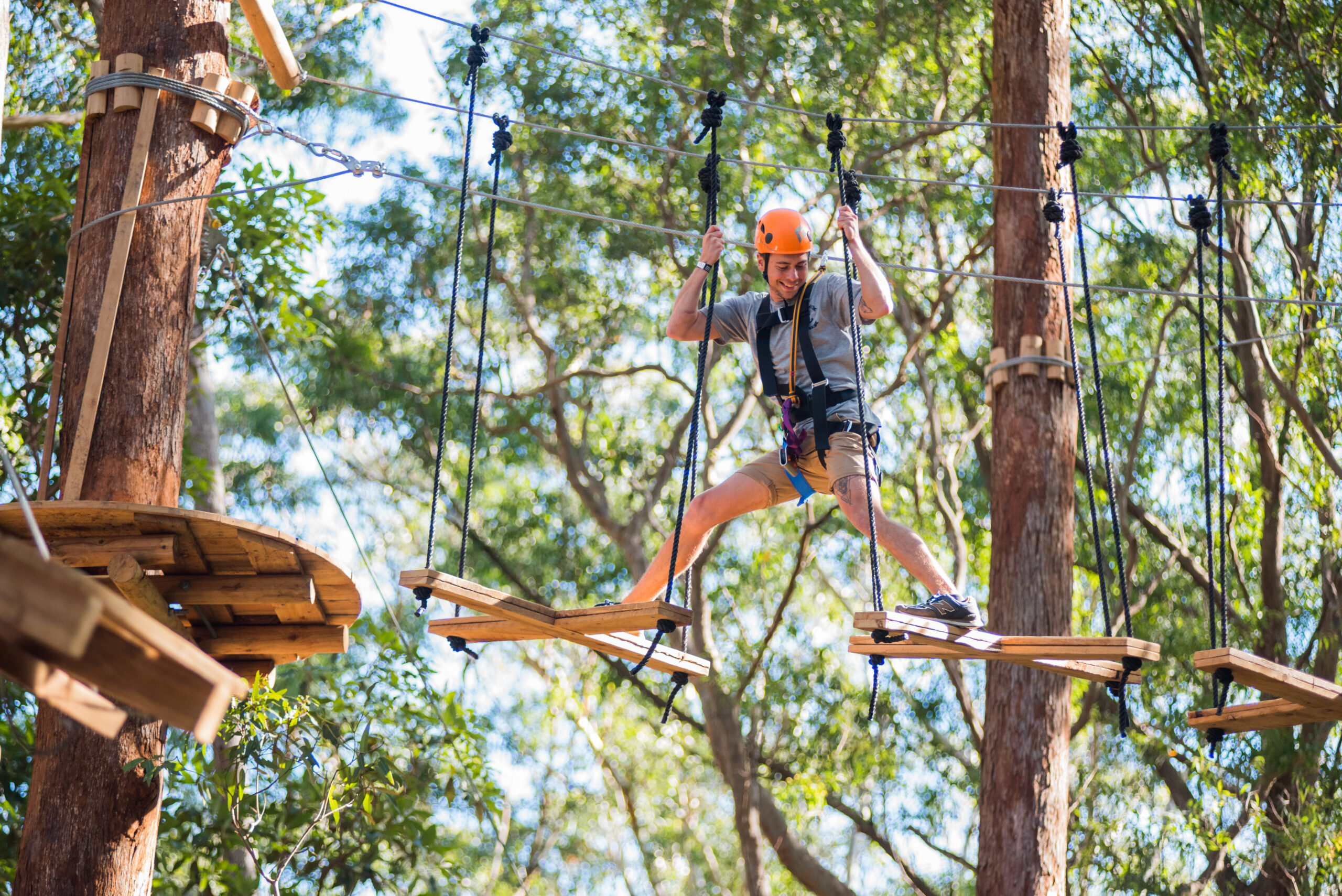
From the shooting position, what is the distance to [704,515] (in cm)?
433

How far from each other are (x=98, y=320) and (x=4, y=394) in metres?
2.71

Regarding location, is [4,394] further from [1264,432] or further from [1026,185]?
[1264,432]

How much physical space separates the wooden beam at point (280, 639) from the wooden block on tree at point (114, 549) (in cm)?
77

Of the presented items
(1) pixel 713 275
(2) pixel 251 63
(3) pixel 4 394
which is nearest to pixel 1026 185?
(1) pixel 713 275

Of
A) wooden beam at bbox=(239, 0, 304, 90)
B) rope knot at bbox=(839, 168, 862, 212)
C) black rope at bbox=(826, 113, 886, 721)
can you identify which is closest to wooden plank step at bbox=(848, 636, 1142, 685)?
black rope at bbox=(826, 113, 886, 721)

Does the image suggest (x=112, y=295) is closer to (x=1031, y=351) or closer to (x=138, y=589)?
(x=138, y=589)

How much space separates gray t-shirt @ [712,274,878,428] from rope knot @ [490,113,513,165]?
106 centimetres

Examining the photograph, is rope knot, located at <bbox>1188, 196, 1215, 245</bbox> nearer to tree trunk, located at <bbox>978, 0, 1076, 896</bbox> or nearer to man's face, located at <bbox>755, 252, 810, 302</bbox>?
tree trunk, located at <bbox>978, 0, 1076, 896</bbox>

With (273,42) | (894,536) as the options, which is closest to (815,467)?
(894,536)

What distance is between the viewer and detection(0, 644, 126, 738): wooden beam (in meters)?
2.15

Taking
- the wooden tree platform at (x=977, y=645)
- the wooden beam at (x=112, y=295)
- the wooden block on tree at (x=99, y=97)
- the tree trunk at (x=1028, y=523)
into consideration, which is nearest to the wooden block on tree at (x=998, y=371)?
the tree trunk at (x=1028, y=523)

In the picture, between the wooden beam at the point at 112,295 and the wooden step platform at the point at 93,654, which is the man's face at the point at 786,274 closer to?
the wooden beam at the point at 112,295

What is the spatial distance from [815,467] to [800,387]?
26 centimetres

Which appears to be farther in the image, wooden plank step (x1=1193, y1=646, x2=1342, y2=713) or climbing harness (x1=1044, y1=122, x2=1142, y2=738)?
climbing harness (x1=1044, y1=122, x2=1142, y2=738)
